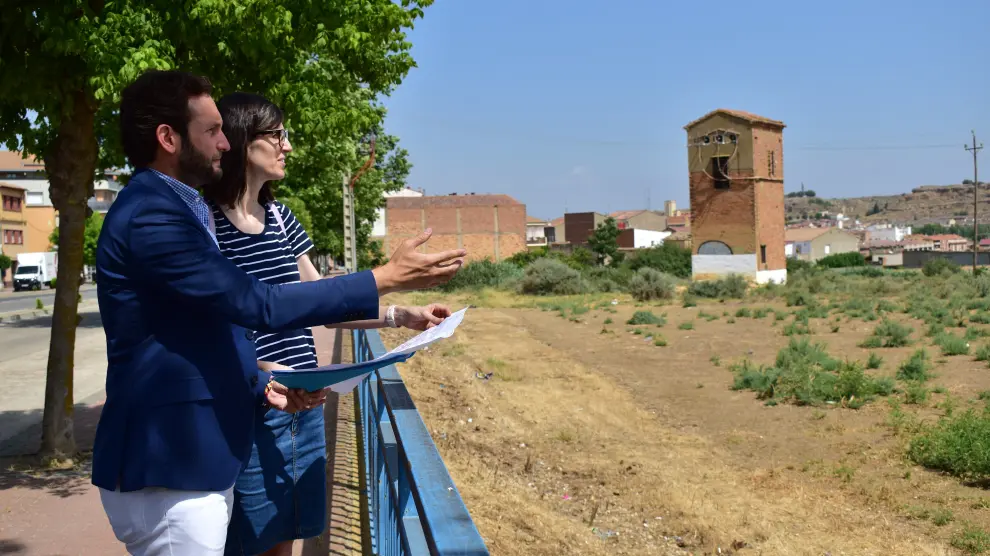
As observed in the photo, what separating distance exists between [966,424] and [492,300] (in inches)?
1246

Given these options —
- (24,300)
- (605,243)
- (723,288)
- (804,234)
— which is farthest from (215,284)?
(804,234)

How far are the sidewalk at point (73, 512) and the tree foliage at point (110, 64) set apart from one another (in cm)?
67

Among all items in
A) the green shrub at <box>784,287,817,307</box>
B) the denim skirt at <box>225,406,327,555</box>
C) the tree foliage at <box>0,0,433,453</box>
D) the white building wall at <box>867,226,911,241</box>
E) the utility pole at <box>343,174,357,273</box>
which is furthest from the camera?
the white building wall at <box>867,226,911,241</box>

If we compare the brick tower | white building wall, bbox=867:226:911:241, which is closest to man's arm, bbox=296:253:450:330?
the brick tower

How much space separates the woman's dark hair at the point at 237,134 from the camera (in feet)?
9.54

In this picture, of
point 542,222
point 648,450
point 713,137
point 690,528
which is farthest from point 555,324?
point 542,222

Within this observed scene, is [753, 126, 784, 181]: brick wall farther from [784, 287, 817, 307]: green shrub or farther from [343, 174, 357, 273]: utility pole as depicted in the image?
[343, 174, 357, 273]: utility pole

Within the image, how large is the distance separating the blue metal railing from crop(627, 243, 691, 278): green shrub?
188ft

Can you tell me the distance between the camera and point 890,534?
25.2ft

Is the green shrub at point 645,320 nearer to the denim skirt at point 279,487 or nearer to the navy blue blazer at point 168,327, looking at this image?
the denim skirt at point 279,487

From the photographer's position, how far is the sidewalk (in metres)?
5.40

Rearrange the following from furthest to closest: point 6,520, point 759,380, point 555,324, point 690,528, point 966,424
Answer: point 555,324 → point 759,380 → point 966,424 → point 690,528 → point 6,520

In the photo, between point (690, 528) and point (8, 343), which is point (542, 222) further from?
point (690, 528)

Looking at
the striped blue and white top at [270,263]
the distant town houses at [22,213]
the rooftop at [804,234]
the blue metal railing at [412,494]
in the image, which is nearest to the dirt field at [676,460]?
the blue metal railing at [412,494]
